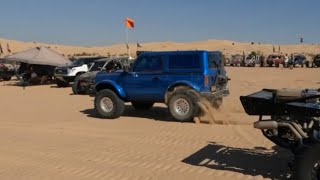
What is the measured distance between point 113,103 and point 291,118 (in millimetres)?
7130

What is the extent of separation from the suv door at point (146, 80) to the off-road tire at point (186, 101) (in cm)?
50

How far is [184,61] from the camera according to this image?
489 inches

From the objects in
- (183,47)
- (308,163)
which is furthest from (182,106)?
(183,47)

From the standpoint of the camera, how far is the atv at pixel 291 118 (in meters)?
6.35

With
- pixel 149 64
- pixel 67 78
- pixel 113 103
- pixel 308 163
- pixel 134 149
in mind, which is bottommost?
pixel 134 149

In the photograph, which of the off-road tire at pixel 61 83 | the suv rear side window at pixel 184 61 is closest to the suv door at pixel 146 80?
the suv rear side window at pixel 184 61

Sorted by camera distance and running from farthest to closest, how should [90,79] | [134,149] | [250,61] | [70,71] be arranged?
1. [250,61]
2. [70,71]
3. [90,79]
4. [134,149]

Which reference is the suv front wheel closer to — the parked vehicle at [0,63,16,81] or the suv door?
the suv door

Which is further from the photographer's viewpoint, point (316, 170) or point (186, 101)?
point (186, 101)

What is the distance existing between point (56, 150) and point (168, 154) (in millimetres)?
2144

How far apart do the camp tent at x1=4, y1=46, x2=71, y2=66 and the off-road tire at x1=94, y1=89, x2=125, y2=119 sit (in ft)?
49.5

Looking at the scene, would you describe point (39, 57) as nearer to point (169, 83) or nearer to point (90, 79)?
point (90, 79)

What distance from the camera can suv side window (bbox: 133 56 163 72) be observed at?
1277 cm

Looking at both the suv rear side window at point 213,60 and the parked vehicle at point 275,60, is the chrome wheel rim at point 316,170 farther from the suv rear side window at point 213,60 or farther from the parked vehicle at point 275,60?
the parked vehicle at point 275,60
